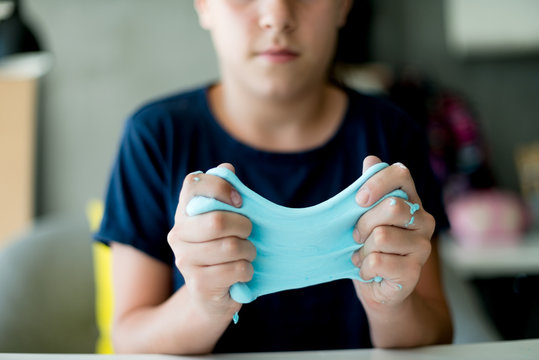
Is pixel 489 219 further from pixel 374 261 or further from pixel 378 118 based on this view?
pixel 374 261

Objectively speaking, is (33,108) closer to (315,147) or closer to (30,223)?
(30,223)

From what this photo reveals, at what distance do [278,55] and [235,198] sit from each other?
0.19 m

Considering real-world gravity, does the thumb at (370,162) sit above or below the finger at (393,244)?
above

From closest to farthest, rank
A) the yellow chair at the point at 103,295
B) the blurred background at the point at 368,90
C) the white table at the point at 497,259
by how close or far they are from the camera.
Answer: the yellow chair at the point at 103,295
the white table at the point at 497,259
the blurred background at the point at 368,90

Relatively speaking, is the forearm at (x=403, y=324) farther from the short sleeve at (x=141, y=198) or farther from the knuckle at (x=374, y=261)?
the short sleeve at (x=141, y=198)

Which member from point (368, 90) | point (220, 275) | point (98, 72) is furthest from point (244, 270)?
point (98, 72)

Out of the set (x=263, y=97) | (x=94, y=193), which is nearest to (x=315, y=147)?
(x=263, y=97)

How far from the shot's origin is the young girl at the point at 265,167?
1.45 ft

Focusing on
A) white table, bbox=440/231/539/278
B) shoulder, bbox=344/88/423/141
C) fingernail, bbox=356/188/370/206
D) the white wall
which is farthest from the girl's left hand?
the white wall

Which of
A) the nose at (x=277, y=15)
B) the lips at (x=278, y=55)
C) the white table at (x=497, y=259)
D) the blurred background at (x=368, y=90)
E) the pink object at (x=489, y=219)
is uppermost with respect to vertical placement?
the nose at (x=277, y=15)

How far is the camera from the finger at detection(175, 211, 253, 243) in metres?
0.32

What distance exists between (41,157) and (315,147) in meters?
1.67

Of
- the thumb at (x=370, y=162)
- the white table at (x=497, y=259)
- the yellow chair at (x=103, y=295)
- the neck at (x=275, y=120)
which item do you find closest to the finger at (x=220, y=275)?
the thumb at (x=370, y=162)

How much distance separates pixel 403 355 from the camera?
0.41 metres
